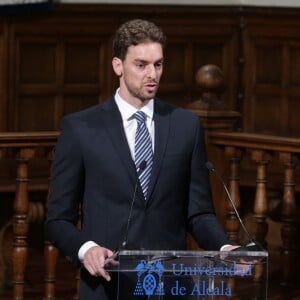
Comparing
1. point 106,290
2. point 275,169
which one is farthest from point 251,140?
point 106,290

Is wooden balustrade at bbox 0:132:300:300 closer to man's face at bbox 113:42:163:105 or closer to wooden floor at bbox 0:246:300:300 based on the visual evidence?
wooden floor at bbox 0:246:300:300

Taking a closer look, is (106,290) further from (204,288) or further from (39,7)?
(39,7)

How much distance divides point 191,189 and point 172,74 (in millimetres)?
4391

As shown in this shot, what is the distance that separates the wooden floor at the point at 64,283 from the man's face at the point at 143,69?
2.76 meters

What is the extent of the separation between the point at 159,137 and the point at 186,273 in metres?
0.53

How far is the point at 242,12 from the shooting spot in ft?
26.2

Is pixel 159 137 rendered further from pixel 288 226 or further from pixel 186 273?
pixel 288 226

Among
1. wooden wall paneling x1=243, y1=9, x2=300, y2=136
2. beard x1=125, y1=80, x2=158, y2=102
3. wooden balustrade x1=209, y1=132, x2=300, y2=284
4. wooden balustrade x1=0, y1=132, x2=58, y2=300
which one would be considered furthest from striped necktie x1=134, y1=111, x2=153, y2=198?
wooden wall paneling x1=243, y1=9, x2=300, y2=136

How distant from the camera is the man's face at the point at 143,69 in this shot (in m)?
3.37

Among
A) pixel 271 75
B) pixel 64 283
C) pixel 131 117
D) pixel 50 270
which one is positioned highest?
pixel 271 75

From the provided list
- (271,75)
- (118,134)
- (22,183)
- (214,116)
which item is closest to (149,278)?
(118,134)

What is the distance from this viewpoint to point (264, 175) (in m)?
5.78

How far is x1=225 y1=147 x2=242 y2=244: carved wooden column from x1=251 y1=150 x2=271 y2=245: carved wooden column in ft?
0.35

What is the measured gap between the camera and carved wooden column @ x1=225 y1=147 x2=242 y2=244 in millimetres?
5828
